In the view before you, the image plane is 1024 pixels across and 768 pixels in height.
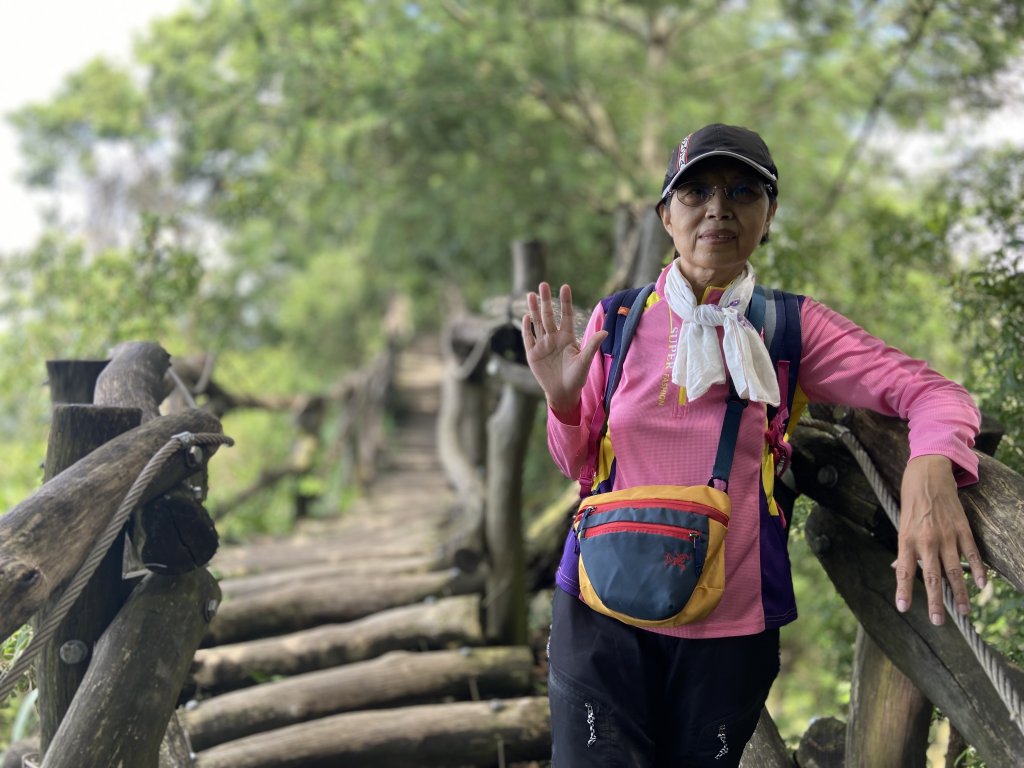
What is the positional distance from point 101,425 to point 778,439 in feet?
5.08

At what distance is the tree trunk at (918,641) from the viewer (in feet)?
6.55

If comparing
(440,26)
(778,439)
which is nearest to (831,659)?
(778,439)

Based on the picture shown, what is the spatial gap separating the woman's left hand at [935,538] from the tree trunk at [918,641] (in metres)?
0.22

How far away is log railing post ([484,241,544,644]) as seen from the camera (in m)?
4.66

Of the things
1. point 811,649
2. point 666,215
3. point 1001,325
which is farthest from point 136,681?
point 811,649

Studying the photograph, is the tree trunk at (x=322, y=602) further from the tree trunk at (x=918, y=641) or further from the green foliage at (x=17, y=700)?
the tree trunk at (x=918, y=641)

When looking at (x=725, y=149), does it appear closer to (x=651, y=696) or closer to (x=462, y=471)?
(x=651, y=696)

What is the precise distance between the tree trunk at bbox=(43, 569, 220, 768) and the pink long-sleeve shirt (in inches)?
38.3

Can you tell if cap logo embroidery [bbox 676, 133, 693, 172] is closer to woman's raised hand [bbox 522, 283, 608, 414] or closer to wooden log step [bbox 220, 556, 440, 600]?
woman's raised hand [bbox 522, 283, 608, 414]

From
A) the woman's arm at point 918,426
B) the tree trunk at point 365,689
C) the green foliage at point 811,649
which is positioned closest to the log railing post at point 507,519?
the tree trunk at point 365,689

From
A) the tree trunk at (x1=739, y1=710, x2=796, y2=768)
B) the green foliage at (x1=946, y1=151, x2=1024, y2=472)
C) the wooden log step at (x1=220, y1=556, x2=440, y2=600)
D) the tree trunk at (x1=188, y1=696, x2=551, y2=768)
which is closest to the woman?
the tree trunk at (x1=739, y1=710, x2=796, y2=768)

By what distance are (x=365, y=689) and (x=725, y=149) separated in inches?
113

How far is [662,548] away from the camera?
182 cm

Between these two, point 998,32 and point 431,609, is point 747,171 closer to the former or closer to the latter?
point 431,609
